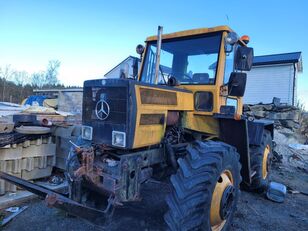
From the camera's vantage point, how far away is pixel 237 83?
12.9 feet

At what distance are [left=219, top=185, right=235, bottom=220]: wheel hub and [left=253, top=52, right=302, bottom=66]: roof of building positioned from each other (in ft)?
49.4

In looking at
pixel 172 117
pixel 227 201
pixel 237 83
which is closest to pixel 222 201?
pixel 227 201

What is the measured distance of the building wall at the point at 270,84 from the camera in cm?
1609

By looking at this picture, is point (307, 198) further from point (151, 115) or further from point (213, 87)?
point (151, 115)

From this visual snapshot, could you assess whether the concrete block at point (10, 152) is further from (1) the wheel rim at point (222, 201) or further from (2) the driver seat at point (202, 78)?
(1) the wheel rim at point (222, 201)

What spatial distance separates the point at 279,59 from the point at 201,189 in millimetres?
16355

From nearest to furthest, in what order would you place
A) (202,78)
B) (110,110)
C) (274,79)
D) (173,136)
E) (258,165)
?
1. (110,110)
2. (173,136)
3. (202,78)
4. (258,165)
5. (274,79)

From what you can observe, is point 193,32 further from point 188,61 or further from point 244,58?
point 244,58

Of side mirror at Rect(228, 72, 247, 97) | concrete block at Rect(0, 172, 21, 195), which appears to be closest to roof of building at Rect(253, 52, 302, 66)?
side mirror at Rect(228, 72, 247, 97)

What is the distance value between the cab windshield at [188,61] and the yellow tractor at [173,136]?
2 centimetres

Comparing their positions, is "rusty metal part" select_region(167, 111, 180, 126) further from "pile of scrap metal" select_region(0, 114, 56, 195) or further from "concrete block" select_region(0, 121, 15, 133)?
"concrete block" select_region(0, 121, 15, 133)

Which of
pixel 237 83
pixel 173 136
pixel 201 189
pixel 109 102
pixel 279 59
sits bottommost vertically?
pixel 201 189

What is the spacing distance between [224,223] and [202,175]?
3.50 feet

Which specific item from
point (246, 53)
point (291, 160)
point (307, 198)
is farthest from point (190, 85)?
point (291, 160)
